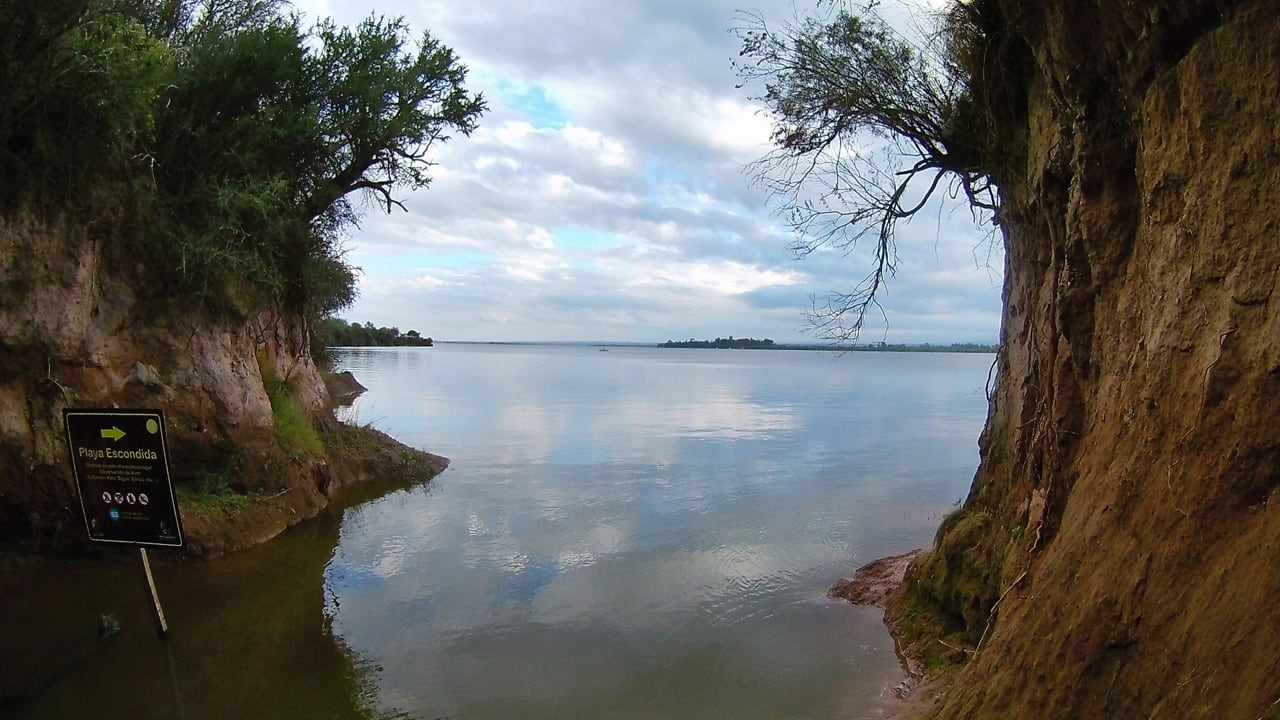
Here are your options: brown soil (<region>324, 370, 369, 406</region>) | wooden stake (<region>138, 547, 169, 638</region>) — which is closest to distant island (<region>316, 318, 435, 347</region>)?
brown soil (<region>324, 370, 369, 406</region>)

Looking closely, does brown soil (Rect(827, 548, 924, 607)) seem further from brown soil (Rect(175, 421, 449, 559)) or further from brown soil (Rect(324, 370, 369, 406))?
brown soil (Rect(324, 370, 369, 406))

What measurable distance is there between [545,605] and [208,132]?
880cm

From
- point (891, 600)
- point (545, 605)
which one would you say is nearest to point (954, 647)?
point (891, 600)

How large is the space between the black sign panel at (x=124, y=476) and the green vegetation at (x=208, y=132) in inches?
143

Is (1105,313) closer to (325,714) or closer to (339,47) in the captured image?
(325,714)

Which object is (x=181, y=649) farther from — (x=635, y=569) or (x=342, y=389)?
(x=342, y=389)

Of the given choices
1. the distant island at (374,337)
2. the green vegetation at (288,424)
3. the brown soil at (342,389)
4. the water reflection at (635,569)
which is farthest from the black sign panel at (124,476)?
the distant island at (374,337)

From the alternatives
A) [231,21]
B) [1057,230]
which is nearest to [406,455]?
[231,21]

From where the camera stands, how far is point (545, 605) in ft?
29.9

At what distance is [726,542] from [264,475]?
7799mm

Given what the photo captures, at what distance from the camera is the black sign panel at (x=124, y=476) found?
624 cm

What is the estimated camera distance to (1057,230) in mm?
5266

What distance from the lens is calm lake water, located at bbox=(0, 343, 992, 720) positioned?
6.48m

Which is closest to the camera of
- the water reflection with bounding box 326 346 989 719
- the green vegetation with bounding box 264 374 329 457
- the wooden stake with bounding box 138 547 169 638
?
the wooden stake with bounding box 138 547 169 638
